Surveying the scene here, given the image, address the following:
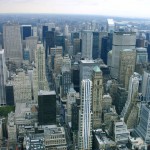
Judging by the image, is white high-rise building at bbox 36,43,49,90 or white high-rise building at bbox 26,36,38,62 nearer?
white high-rise building at bbox 36,43,49,90

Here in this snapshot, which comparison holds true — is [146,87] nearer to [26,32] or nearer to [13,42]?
[13,42]

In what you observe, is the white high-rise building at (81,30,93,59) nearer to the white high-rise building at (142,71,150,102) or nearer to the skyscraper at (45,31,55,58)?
the skyscraper at (45,31,55,58)

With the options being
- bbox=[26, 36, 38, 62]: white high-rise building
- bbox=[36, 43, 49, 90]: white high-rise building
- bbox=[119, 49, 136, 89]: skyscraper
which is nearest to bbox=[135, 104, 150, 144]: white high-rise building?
bbox=[119, 49, 136, 89]: skyscraper

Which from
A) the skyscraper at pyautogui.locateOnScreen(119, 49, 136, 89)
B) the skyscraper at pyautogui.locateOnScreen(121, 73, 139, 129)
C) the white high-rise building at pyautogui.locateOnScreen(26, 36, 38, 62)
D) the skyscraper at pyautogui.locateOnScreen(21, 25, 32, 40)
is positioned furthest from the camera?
the skyscraper at pyautogui.locateOnScreen(21, 25, 32, 40)

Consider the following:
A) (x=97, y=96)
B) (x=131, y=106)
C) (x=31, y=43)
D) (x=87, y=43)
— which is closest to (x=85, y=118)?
(x=97, y=96)

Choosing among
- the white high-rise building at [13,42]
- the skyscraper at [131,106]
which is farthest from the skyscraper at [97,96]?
the white high-rise building at [13,42]

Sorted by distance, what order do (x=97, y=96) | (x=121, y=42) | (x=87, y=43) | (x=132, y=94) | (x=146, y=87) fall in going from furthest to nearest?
(x=87, y=43), (x=121, y=42), (x=146, y=87), (x=132, y=94), (x=97, y=96)

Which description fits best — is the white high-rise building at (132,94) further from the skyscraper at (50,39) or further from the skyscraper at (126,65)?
the skyscraper at (50,39)
